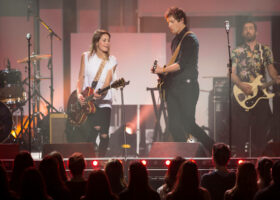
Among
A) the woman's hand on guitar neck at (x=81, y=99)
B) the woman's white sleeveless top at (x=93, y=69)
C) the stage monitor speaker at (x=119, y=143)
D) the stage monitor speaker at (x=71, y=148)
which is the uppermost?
the woman's white sleeveless top at (x=93, y=69)

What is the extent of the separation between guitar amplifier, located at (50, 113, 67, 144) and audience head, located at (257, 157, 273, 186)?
18.6 ft

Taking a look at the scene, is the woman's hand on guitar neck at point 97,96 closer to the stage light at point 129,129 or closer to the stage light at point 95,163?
the stage light at point 95,163

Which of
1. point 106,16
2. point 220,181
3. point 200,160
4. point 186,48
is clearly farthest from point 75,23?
point 220,181

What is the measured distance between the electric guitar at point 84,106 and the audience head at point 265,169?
3.50 m

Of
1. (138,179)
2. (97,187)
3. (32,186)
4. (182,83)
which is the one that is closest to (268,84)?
(182,83)

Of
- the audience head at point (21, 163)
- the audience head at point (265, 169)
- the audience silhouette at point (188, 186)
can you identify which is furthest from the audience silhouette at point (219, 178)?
the audience head at point (21, 163)

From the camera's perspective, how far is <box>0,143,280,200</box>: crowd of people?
147 inches

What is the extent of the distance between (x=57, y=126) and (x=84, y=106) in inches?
69.6

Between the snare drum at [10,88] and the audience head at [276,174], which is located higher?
the snare drum at [10,88]

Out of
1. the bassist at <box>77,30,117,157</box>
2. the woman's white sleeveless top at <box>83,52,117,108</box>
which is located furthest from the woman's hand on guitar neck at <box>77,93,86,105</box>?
the woman's white sleeveless top at <box>83,52,117,108</box>

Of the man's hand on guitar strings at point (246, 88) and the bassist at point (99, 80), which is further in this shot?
the man's hand on guitar strings at point (246, 88)

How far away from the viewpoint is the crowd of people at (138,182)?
3727mm

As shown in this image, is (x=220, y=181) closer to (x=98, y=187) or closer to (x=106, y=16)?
(x=98, y=187)

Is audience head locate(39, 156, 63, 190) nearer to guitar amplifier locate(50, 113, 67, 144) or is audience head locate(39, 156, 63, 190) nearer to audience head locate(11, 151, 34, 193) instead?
audience head locate(11, 151, 34, 193)
